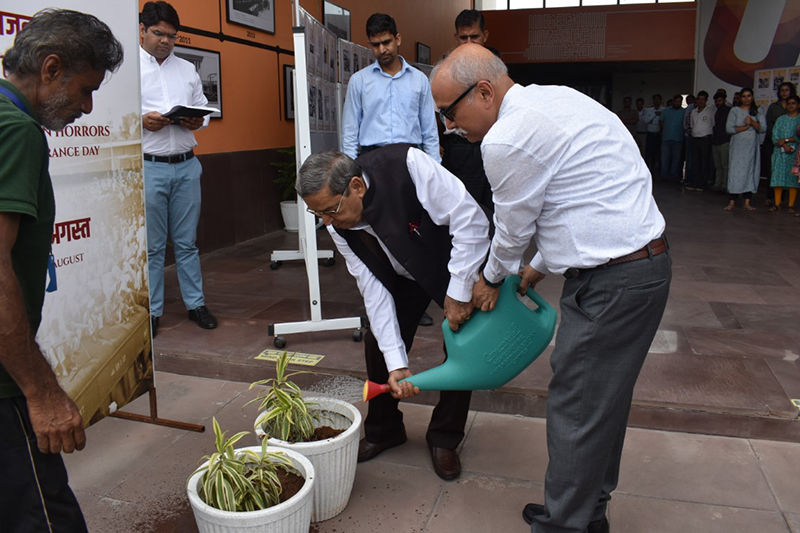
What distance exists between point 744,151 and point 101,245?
9.28 metres

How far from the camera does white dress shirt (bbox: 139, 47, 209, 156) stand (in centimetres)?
398

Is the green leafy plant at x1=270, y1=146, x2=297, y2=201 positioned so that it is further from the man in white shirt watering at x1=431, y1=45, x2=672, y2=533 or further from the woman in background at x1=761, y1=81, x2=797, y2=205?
the woman in background at x1=761, y1=81, x2=797, y2=205

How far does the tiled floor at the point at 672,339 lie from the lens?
3016 millimetres

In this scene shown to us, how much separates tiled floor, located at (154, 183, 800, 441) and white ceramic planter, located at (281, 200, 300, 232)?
3.03 feet

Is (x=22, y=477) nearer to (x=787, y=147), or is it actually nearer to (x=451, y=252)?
(x=451, y=252)

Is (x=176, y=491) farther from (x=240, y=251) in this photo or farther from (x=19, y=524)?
(x=240, y=251)

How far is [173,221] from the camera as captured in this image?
A: 416cm

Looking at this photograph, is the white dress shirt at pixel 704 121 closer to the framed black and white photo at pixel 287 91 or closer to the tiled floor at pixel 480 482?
the framed black and white photo at pixel 287 91

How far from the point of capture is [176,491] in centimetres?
258

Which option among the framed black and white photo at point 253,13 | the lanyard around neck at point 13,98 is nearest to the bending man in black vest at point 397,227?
the lanyard around neck at point 13,98

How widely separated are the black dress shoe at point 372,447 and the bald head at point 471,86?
58.4 inches

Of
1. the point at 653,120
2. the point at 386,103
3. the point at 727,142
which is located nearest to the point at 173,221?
the point at 386,103

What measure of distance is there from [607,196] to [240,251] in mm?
5076

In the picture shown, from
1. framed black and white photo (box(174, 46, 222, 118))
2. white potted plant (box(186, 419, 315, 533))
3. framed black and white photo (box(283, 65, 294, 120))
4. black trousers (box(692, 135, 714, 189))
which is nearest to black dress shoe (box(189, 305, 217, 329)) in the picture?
white potted plant (box(186, 419, 315, 533))
